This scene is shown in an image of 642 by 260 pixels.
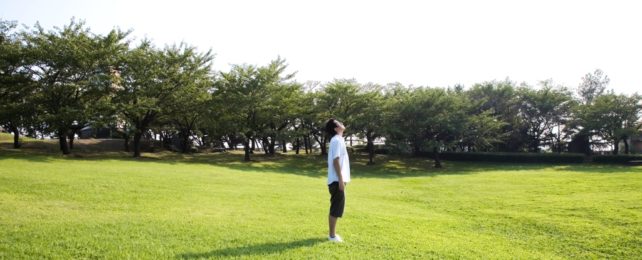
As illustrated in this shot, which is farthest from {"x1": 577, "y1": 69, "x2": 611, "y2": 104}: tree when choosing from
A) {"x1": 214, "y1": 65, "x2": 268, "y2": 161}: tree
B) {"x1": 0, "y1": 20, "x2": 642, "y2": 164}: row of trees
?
{"x1": 214, "y1": 65, "x2": 268, "y2": 161}: tree

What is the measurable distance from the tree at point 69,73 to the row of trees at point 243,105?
7cm

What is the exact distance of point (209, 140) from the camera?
5244 centimetres

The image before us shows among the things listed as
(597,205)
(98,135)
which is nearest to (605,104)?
(597,205)

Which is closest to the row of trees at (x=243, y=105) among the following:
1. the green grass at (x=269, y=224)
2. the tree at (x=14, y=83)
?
the tree at (x=14, y=83)

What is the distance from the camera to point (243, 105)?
3444cm

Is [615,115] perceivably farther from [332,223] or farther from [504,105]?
[332,223]

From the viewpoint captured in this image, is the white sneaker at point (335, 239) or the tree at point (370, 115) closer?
the white sneaker at point (335, 239)

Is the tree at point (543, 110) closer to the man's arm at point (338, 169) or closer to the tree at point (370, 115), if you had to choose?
the tree at point (370, 115)

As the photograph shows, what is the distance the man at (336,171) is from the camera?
22.0 feet

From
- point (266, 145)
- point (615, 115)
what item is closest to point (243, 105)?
point (266, 145)

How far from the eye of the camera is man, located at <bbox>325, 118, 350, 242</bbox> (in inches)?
264

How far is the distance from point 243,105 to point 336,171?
28.6 metres

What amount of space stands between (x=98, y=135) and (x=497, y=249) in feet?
157

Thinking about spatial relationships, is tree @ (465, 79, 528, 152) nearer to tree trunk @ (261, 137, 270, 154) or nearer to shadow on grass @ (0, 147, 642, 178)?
shadow on grass @ (0, 147, 642, 178)
